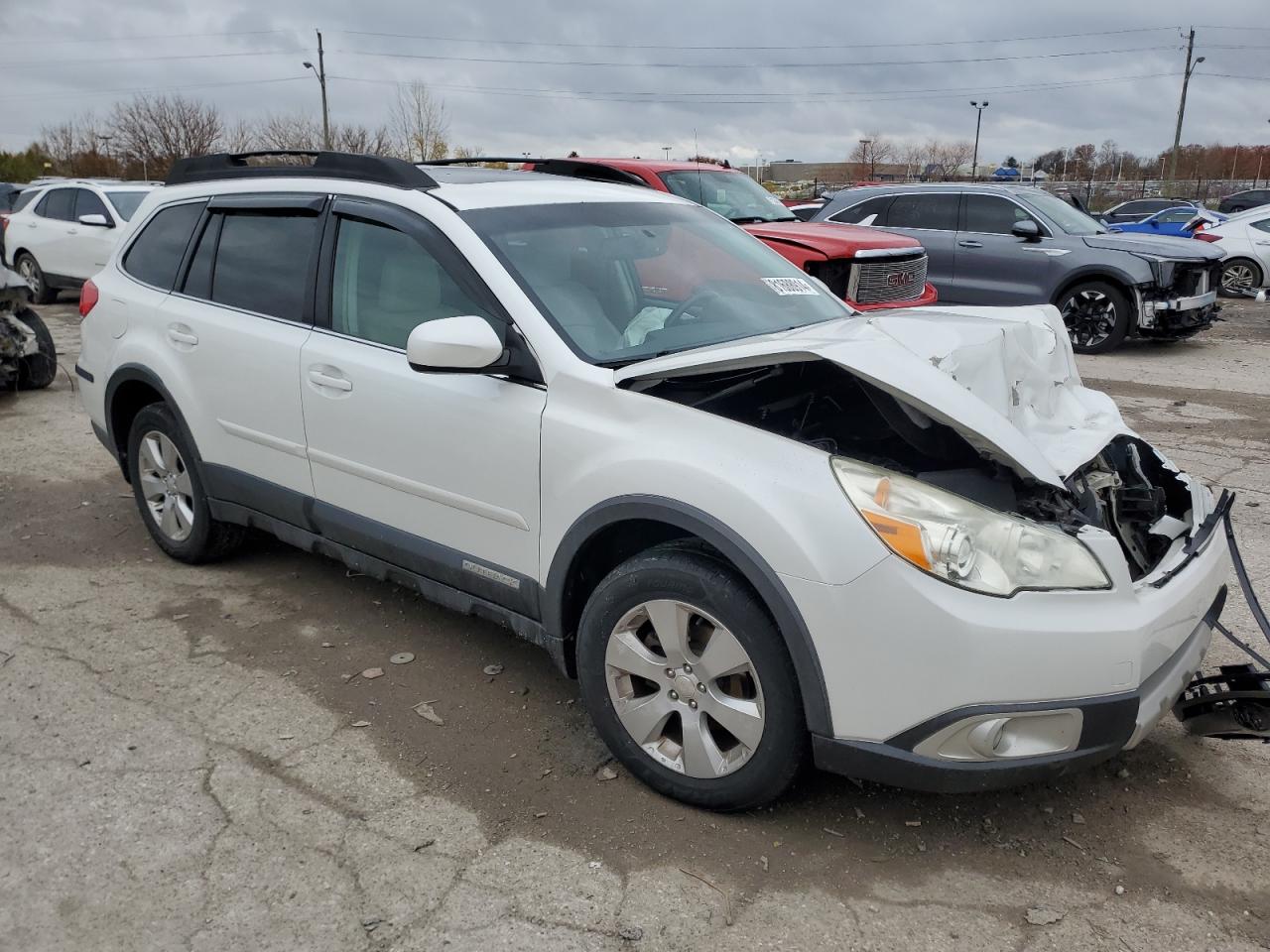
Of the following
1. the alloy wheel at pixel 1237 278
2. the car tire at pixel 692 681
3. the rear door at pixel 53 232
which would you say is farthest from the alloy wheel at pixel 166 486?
the alloy wheel at pixel 1237 278

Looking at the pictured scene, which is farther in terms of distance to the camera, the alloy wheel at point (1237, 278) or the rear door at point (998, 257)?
the alloy wheel at point (1237, 278)

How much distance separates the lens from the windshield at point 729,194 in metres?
9.73

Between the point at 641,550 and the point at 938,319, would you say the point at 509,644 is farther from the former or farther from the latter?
the point at 938,319

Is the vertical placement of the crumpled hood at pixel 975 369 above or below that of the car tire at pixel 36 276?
above

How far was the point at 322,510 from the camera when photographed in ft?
13.0

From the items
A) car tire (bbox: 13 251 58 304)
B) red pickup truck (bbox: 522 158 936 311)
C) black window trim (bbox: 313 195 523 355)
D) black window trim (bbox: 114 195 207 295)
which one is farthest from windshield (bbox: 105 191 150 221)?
black window trim (bbox: 313 195 523 355)

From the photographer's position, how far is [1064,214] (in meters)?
11.8

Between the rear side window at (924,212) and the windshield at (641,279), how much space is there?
8.67 metres

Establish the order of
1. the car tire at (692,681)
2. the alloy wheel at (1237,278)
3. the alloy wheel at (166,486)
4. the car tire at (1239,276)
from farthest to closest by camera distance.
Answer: the alloy wheel at (1237,278) → the car tire at (1239,276) → the alloy wheel at (166,486) → the car tire at (692,681)

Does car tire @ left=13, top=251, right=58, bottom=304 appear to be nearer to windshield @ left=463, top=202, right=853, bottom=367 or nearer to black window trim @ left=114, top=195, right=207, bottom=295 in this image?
black window trim @ left=114, top=195, right=207, bottom=295

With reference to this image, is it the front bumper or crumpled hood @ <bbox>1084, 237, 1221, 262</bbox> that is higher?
crumpled hood @ <bbox>1084, 237, 1221, 262</bbox>

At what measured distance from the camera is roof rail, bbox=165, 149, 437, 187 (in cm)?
379

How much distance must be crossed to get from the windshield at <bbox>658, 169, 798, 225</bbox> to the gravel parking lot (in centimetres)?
644

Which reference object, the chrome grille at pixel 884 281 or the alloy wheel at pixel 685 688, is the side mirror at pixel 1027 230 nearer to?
the chrome grille at pixel 884 281
